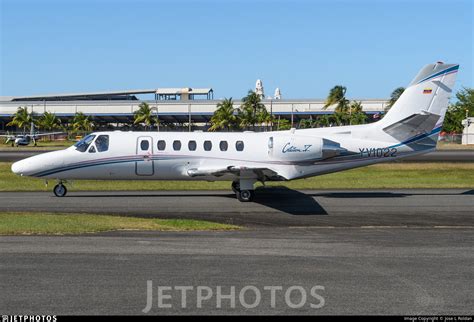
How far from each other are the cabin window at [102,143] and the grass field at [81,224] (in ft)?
18.7

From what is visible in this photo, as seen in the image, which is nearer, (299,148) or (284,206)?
(284,206)

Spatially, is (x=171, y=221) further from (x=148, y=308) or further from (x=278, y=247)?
(x=148, y=308)

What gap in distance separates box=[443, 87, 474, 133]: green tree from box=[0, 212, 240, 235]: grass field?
286 ft

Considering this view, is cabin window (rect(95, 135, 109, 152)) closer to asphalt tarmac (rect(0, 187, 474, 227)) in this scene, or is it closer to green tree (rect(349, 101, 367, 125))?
asphalt tarmac (rect(0, 187, 474, 227))

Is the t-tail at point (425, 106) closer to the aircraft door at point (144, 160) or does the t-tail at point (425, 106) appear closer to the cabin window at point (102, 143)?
the aircraft door at point (144, 160)

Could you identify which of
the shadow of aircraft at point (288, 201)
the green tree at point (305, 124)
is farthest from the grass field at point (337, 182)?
the green tree at point (305, 124)

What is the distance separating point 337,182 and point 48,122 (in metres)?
75.0

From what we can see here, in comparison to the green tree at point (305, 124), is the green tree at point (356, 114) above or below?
above

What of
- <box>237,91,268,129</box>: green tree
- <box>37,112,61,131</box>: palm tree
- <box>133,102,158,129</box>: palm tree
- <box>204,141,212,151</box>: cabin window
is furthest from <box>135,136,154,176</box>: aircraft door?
<box>37,112,61,131</box>: palm tree

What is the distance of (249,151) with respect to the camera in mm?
24453

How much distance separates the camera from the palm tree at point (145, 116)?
8900 centimetres

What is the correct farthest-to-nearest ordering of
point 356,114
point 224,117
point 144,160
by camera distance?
point 356,114 < point 224,117 < point 144,160

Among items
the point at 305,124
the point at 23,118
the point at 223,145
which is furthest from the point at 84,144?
the point at 23,118

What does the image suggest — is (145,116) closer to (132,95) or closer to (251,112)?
(251,112)
